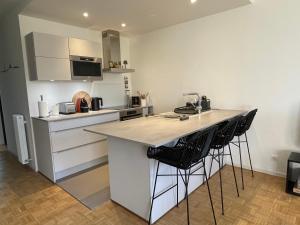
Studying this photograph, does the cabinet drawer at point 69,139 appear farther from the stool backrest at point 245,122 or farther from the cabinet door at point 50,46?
the stool backrest at point 245,122

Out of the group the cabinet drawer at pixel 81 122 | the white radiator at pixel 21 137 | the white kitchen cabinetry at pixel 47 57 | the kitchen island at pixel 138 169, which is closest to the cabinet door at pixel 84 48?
the white kitchen cabinetry at pixel 47 57

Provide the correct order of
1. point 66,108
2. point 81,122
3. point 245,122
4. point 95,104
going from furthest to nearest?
point 95,104 < point 66,108 < point 81,122 < point 245,122

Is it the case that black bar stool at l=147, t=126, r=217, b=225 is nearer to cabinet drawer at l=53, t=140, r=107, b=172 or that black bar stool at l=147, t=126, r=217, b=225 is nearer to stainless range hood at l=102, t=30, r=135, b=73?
cabinet drawer at l=53, t=140, r=107, b=172

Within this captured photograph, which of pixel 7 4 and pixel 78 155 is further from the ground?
pixel 7 4

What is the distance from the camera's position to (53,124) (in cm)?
283

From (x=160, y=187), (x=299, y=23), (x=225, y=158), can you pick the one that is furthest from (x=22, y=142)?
(x=299, y=23)

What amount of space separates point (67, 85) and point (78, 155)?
1301mm

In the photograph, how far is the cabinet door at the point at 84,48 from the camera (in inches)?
130

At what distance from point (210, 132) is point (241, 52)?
184cm

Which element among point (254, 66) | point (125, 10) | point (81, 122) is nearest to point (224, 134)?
point (254, 66)

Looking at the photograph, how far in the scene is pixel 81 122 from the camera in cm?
315

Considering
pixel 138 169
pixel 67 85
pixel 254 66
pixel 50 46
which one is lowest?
pixel 138 169

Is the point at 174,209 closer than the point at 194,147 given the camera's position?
No

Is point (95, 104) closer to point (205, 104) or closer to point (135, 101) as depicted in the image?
point (135, 101)
